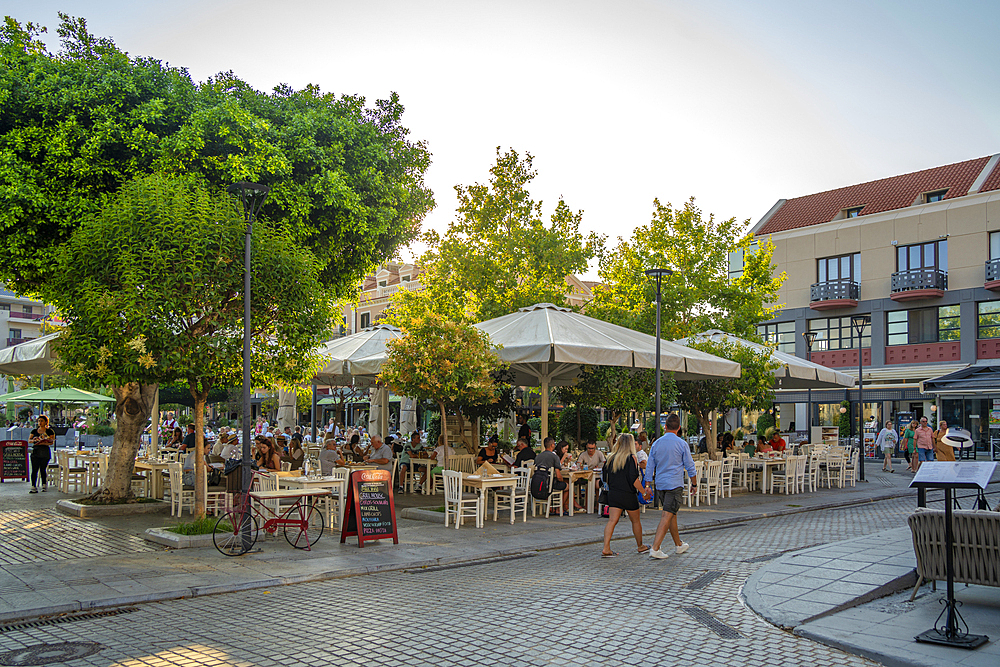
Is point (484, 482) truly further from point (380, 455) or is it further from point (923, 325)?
point (923, 325)

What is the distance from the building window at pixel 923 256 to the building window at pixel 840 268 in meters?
2.08

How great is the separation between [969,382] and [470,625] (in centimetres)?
2211

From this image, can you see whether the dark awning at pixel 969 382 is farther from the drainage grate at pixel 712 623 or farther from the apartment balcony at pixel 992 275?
the drainage grate at pixel 712 623

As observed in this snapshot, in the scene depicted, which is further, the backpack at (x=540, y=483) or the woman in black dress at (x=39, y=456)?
the woman in black dress at (x=39, y=456)

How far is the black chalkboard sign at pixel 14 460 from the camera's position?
19.6 meters

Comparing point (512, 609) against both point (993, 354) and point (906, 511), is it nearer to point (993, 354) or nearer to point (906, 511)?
point (906, 511)

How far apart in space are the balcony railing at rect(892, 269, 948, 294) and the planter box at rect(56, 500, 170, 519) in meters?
35.1

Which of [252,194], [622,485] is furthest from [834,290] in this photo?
[252,194]

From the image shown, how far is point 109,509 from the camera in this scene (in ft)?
43.5

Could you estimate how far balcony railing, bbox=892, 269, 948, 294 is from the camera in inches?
1437

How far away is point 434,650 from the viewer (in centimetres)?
573

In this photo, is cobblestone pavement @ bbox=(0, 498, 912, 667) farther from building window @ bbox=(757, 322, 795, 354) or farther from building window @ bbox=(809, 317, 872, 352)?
building window @ bbox=(757, 322, 795, 354)

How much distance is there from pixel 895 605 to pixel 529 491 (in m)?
6.99

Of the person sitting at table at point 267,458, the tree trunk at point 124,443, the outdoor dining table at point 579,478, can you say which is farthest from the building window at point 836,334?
the tree trunk at point 124,443
